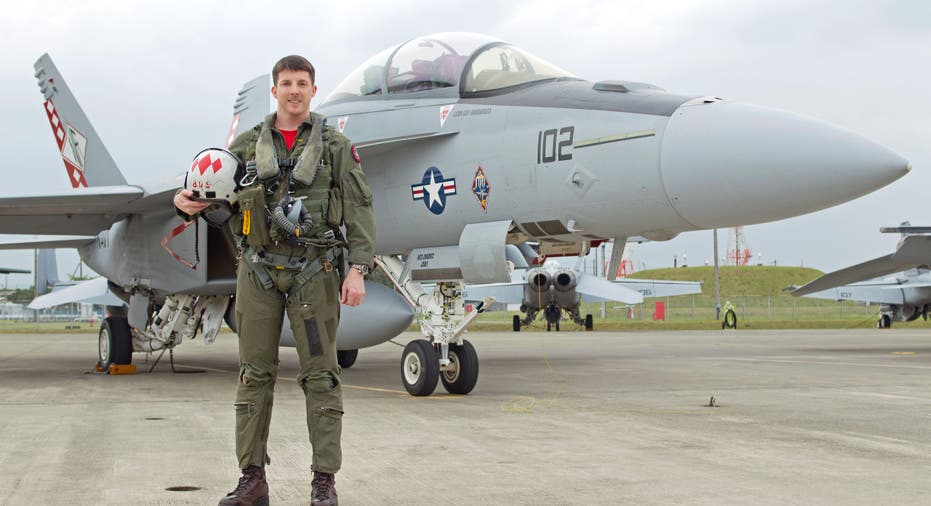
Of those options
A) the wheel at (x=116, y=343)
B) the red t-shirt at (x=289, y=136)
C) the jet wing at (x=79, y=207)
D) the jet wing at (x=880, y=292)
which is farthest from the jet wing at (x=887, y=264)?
the jet wing at (x=880, y=292)

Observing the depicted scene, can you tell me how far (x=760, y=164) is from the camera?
20.8ft

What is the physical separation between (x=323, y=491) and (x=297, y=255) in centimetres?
97

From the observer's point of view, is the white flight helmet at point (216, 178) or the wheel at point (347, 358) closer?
the white flight helmet at point (216, 178)

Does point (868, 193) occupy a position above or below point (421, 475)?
above

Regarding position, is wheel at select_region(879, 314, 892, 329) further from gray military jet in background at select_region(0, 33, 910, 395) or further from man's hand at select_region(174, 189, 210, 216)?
man's hand at select_region(174, 189, 210, 216)

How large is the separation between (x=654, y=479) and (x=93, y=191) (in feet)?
27.2

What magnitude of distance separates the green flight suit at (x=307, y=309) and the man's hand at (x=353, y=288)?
0.19 feet

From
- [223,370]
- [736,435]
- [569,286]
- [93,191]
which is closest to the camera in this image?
[736,435]

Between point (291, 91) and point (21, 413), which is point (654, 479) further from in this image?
point (21, 413)

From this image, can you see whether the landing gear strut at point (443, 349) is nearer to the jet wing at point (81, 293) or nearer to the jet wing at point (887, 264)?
the jet wing at point (81, 293)

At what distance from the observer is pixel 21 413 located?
6.94m

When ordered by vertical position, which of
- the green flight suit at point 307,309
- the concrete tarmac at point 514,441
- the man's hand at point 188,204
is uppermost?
the man's hand at point 188,204

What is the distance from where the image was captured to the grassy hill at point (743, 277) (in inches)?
3142

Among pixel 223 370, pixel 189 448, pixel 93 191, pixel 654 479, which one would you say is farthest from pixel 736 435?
pixel 223 370
